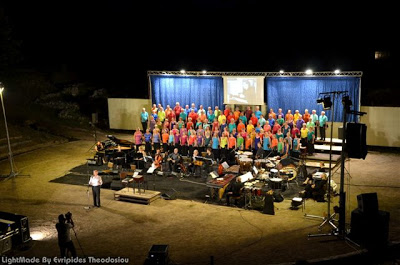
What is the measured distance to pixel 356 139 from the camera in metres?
11.4

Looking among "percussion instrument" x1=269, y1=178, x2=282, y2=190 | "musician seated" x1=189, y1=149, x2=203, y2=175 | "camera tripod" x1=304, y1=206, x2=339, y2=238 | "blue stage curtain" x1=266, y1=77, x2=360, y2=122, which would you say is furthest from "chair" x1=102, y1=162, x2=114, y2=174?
"blue stage curtain" x1=266, y1=77, x2=360, y2=122

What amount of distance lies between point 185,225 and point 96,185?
363 cm

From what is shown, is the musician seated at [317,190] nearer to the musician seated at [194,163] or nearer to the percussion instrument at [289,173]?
the percussion instrument at [289,173]

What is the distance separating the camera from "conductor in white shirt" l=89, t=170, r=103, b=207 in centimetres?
1480

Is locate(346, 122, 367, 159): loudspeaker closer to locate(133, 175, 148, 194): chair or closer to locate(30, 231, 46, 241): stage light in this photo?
locate(133, 175, 148, 194): chair

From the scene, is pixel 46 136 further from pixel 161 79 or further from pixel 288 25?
pixel 288 25

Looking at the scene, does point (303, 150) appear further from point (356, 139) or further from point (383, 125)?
point (356, 139)

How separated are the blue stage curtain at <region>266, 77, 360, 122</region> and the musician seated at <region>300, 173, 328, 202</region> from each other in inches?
321

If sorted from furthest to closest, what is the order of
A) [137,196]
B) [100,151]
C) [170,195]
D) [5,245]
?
1. [100,151]
2. [170,195]
3. [137,196]
4. [5,245]

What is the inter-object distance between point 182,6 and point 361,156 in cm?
3708

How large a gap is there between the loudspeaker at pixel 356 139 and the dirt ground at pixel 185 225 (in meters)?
2.46

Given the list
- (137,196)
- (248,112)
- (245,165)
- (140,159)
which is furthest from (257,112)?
(137,196)

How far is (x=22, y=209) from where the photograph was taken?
15.1 m

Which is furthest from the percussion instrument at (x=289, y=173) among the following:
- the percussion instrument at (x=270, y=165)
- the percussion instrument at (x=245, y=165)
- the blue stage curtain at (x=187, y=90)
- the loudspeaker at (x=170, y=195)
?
the blue stage curtain at (x=187, y=90)
